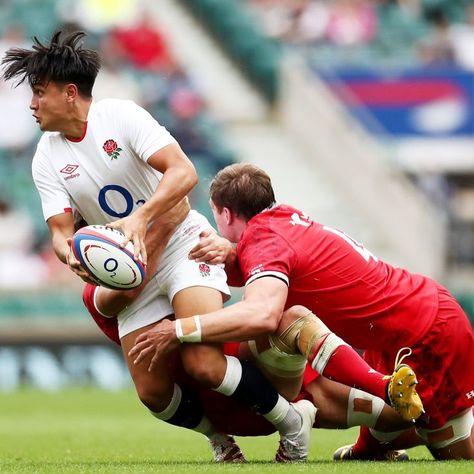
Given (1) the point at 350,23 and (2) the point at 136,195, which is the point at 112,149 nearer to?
(2) the point at 136,195

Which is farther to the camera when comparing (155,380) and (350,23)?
(350,23)

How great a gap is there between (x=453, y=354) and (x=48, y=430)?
14.3ft

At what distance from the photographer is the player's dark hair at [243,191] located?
6527 millimetres

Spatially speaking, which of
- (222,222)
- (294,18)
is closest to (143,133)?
(222,222)

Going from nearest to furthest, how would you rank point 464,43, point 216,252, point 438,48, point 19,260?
1. point 216,252
2. point 19,260
3. point 438,48
4. point 464,43

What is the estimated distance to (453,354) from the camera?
256 inches

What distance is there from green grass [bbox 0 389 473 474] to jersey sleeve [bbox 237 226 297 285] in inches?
34.5

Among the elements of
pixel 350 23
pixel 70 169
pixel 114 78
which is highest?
pixel 70 169

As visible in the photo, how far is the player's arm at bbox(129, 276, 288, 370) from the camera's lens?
612 cm

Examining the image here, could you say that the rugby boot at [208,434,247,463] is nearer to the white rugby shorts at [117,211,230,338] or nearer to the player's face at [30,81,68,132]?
the white rugby shorts at [117,211,230,338]

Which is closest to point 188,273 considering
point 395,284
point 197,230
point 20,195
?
point 197,230

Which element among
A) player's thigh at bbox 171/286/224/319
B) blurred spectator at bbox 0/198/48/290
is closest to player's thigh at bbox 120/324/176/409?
player's thigh at bbox 171/286/224/319

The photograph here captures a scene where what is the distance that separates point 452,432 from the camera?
6.61 m

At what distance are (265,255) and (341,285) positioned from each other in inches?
16.9
